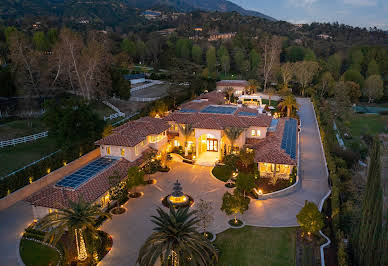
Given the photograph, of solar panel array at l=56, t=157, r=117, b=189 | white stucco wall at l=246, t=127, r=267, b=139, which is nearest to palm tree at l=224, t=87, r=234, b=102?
white stucco wall at l=246, t=127, r=267, b=139

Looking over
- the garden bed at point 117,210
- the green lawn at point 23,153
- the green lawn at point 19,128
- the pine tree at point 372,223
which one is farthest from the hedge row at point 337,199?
the green lawn at point 19,128

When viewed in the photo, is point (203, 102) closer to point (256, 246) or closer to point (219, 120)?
point (219, 120)

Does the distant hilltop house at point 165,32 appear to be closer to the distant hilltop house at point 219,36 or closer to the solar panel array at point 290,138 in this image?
the distant hilltop house at point 219,36

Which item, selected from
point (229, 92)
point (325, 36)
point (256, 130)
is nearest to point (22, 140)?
point (256, 130)

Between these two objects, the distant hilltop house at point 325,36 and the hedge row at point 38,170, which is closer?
the hedge row at point 38,170

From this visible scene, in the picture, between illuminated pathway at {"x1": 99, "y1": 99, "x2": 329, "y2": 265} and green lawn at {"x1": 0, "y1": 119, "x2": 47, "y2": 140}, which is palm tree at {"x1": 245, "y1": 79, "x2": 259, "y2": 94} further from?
green lawn at {"x1": 0, "y1": 119, "x2": 47, "y2": 140}

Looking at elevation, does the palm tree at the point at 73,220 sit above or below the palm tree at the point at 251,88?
below
